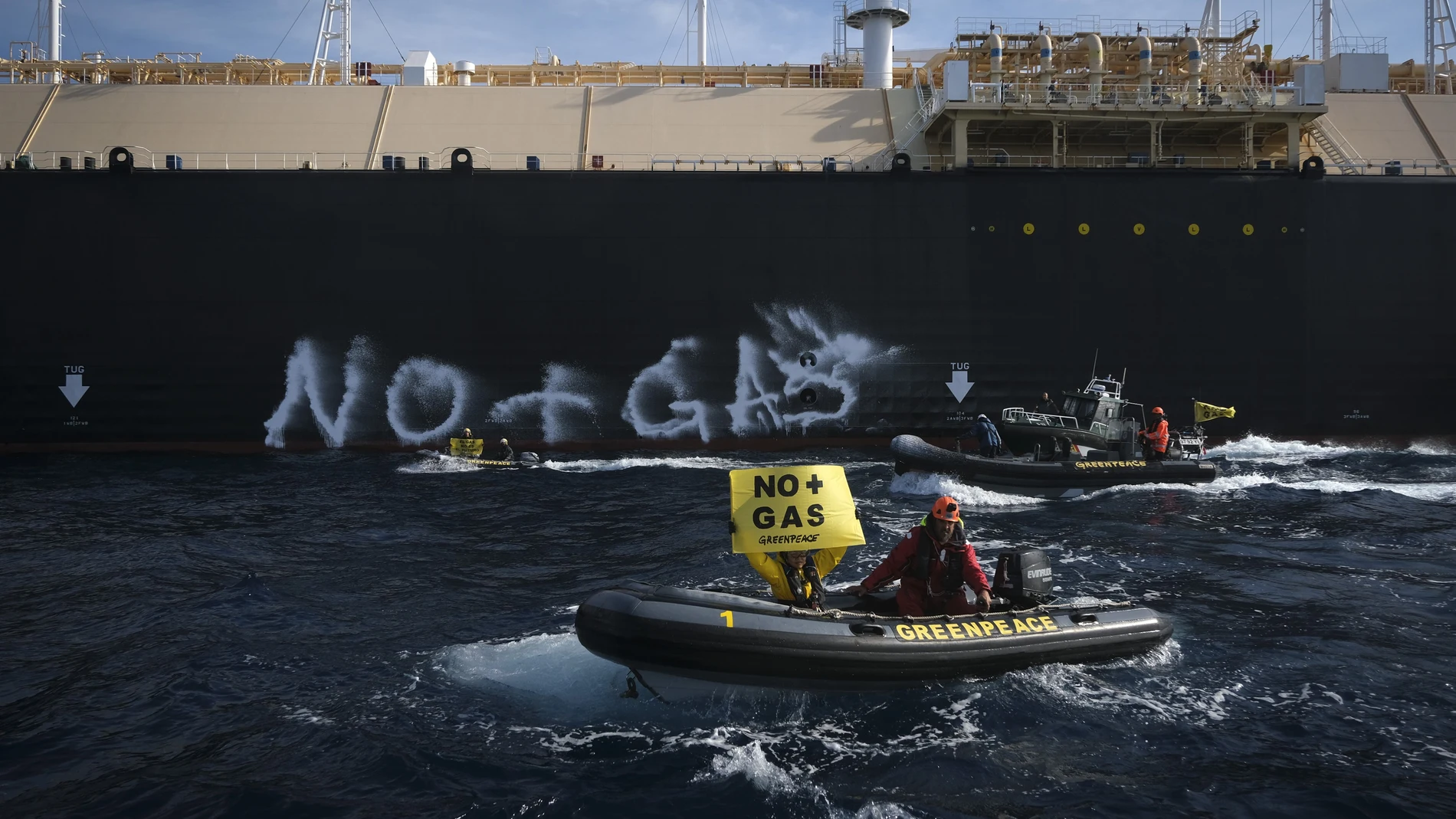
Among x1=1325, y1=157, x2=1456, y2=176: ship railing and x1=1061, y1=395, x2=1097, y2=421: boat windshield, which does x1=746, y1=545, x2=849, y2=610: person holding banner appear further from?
x1=1325, y1=157, x2=1456, y2=176: ship railing

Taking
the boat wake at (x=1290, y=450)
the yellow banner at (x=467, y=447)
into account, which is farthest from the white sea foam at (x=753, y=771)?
the boat wake at (x=1290, y=450)

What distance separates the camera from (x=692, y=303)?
76.0ft

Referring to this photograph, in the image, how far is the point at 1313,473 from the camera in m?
19.7

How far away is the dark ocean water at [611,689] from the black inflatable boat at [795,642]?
0.28 meters

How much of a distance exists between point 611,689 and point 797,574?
6.83 ft

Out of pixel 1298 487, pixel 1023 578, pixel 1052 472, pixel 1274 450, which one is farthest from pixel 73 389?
pixel 1274 450

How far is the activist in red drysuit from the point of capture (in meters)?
8.73

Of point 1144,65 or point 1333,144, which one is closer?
point 1144,65

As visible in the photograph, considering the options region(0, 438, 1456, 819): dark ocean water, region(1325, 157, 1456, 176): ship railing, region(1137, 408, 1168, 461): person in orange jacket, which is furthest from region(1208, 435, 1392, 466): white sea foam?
region(1325, 157, 1456, 176): ship railing

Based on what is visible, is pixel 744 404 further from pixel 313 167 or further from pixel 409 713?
pixel 409 713

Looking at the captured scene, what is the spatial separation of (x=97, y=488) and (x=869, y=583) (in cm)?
1662

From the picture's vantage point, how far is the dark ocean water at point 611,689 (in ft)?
22.5

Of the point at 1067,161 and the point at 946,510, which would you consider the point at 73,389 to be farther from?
the point at 1067,161

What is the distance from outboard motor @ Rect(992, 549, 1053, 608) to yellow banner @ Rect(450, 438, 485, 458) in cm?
1494
